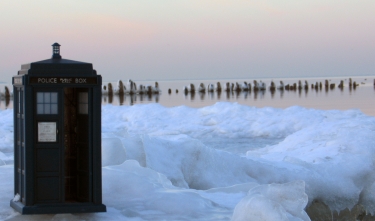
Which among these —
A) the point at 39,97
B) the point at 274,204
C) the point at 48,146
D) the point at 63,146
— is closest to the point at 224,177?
the point at 274,204

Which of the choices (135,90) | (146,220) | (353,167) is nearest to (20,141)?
(146,220)

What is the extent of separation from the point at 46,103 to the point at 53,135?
371 millimetres

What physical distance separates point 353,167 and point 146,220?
6173 mm

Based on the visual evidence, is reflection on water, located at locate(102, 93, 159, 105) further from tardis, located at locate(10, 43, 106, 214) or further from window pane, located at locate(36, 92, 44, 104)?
window pane, located at locate(36, 92, 44, 104)

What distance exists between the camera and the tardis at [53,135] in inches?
264

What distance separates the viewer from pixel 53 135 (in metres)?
6.77

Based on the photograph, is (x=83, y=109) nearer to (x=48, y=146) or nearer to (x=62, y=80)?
A: (x=62, y=80)

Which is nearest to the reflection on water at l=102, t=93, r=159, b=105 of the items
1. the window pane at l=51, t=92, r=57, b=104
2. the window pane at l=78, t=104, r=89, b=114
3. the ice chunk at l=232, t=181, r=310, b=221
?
the window pane at l=78, t=104, r=89, b=114

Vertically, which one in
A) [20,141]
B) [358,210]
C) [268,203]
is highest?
[20,141]

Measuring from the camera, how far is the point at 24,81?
6645mm

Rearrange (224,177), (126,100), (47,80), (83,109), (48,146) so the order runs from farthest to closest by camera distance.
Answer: (126,100)
(224,177)
(83,109)
(48,146)
(47,80)

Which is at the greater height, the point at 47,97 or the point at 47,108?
the point at 47,97

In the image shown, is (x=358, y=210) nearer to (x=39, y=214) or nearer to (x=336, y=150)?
(x=336, y=150)

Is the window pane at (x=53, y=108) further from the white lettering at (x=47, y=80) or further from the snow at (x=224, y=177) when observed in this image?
the snow at (x=224, y=177)
